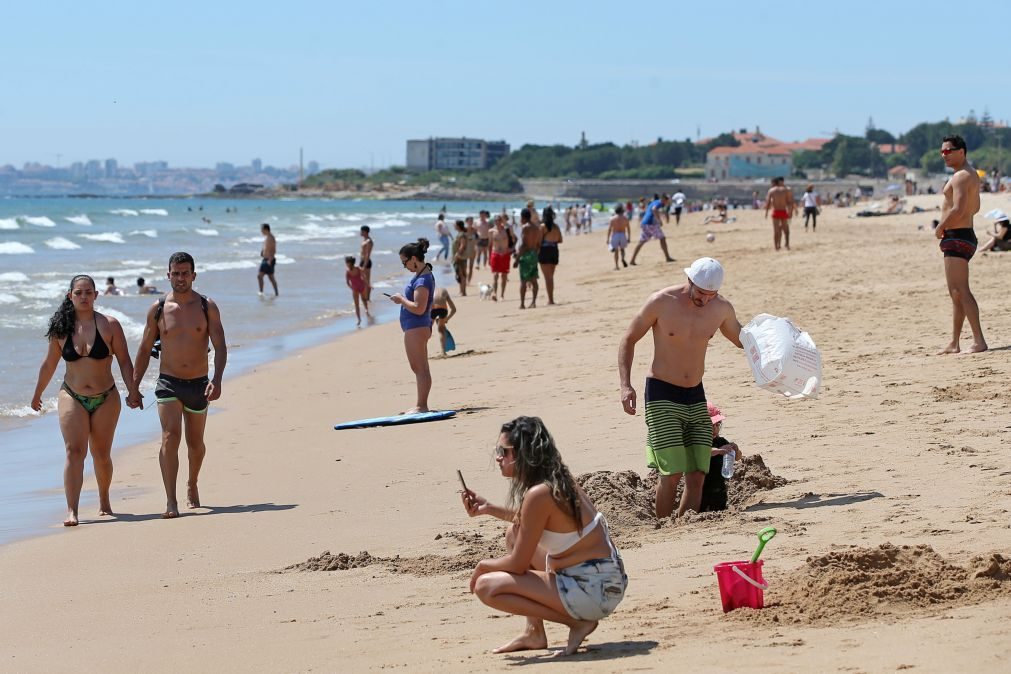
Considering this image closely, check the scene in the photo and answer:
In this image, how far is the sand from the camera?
457cm

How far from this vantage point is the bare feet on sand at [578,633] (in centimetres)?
457

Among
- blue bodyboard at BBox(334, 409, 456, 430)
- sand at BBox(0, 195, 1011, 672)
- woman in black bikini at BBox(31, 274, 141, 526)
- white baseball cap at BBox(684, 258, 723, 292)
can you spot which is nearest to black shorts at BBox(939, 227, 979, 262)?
sand at BBox(0, 195, 1011, 672)

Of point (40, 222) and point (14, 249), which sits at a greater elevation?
point (40, 222)

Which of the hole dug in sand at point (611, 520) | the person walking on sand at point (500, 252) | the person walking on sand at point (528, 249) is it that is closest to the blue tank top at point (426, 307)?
the hole dug in sand at point (611, 520)

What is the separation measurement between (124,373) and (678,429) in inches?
131

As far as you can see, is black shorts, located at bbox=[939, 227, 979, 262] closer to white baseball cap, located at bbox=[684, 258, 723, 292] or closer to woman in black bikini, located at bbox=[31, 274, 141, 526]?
white baseball cap, located at bbox=[684, 258, 723, 292]

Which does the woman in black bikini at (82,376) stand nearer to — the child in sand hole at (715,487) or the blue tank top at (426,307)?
the blue tank top at (426,307)

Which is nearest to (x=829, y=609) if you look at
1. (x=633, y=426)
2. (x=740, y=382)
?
(x=633, y=426)

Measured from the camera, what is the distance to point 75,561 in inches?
263

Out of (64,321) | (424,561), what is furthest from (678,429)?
(64,321)

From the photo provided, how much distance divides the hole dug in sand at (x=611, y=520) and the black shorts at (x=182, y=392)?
6.09ft

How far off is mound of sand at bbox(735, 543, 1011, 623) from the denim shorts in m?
0.48

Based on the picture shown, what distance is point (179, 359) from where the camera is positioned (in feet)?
25.4

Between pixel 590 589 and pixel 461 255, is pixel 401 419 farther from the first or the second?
pixel 461 255
